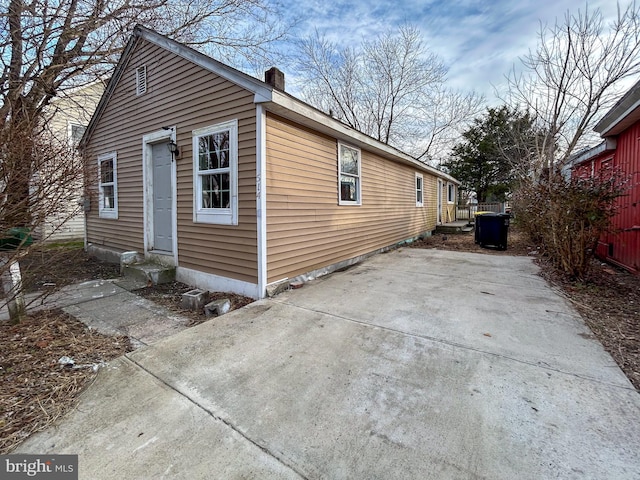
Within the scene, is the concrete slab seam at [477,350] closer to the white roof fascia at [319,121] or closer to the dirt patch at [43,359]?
the dirt patch at [43,359]

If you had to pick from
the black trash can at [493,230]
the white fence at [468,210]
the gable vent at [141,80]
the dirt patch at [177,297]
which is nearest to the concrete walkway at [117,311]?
the dirt patch at [177,297]

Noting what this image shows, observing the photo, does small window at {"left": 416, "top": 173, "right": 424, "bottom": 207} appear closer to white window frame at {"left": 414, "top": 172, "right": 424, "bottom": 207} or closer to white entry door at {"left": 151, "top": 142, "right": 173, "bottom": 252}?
white window frame at {"left": 414, "top": 172, "right": 424, "bottom": 207}

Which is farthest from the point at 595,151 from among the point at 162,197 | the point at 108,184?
the point at 108,184

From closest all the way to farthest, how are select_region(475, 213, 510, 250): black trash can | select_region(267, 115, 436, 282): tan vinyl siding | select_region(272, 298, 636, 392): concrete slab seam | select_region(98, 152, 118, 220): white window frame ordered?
1. select_region(272, 298, 636, 392): concrete slab seam
2. select_region(267, 115, 436, 282): tan vinyl siding
3. select_region(98, 152, 118, 220): white window frame
4. select_region(475, 213, 510, 250): black trash can

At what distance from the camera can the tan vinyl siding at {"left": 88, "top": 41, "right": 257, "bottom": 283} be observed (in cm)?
445

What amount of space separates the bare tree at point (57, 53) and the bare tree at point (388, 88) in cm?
854

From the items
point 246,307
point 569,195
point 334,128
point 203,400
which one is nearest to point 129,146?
point 334,128

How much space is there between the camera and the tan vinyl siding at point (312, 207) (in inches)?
179

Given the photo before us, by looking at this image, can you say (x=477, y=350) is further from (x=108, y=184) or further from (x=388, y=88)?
(x=388, y=88)

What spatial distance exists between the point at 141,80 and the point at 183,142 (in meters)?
2.22
